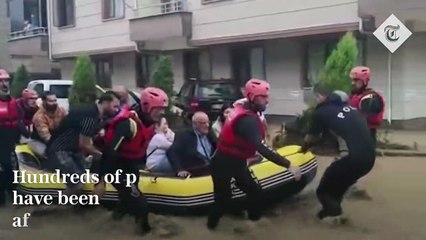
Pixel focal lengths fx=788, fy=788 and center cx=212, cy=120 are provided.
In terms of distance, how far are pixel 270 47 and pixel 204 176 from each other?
17.5 m

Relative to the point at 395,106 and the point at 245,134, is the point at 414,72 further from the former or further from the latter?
the point at 245,134

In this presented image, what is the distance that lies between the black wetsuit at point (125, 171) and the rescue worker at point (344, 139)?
197cm

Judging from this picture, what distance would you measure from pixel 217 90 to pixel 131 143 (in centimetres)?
1521

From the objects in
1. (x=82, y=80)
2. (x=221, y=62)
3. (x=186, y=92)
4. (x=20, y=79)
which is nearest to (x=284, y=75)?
(x=221, y=62)

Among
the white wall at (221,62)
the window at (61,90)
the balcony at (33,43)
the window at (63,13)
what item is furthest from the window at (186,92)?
the balcony at (33,43)

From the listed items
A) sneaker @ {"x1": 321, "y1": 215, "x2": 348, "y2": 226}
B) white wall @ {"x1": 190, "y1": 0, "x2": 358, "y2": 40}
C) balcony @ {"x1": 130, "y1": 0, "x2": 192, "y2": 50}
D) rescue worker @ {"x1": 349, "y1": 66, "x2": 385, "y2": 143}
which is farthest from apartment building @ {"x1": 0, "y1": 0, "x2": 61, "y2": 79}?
sneaker @ {"x1": 321, "y1": 215, "x2": 348, "y2": 226}

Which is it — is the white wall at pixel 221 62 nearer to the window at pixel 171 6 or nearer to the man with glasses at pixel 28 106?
the window at pixel 171 6

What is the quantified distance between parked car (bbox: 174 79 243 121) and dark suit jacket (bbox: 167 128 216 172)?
1259cm

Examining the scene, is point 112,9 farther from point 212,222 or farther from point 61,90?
point 212,222

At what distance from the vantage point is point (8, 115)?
10.2m

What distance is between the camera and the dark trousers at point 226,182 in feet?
26.8

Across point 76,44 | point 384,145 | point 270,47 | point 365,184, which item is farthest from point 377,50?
point 76,44

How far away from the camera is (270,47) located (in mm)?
26250

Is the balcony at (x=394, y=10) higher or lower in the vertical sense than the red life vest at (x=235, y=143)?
higher
